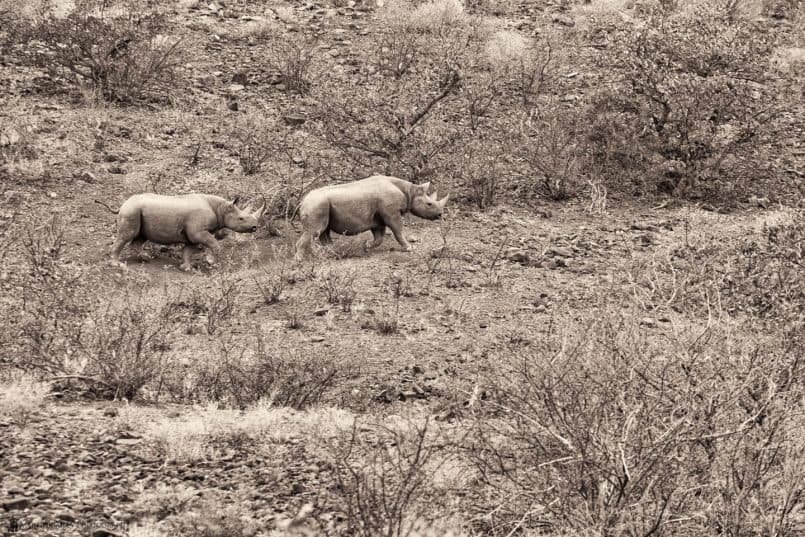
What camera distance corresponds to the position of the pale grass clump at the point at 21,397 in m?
7.03

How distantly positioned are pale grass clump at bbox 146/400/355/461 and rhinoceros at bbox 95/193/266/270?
4.94m

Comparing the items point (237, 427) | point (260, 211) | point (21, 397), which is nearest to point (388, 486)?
point (237, 427)

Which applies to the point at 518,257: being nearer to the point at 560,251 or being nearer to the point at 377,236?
the point at 560,251

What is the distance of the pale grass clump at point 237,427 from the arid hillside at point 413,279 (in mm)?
24

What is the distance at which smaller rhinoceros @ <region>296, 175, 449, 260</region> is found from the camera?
1230 centimetres

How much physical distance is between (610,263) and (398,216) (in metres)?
2.41

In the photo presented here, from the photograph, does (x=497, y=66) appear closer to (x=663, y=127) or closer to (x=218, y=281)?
(x=663, y=127)

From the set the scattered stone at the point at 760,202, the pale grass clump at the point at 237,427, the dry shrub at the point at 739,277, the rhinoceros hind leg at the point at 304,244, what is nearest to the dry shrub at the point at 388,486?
the pale grass clump at the point at 237,427

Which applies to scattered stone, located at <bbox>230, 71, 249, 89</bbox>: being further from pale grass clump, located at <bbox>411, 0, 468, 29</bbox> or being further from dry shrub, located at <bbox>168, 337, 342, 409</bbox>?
dry shrub, located at <bbox>168, 337, 342, 409</bbox>

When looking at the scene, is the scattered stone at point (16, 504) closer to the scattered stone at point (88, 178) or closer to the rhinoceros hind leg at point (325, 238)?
the rhinoceros hind leg at point (325, 238)

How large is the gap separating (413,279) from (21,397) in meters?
5.05

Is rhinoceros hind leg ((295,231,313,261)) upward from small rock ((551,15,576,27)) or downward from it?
downward

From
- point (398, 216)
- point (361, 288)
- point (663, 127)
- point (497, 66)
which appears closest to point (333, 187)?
point (398, 216)

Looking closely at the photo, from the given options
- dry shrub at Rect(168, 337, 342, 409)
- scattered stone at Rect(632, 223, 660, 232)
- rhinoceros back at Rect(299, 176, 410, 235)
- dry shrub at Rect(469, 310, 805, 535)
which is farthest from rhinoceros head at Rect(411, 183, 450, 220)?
dry shrub at Rect(469, 310, 805, 535)
